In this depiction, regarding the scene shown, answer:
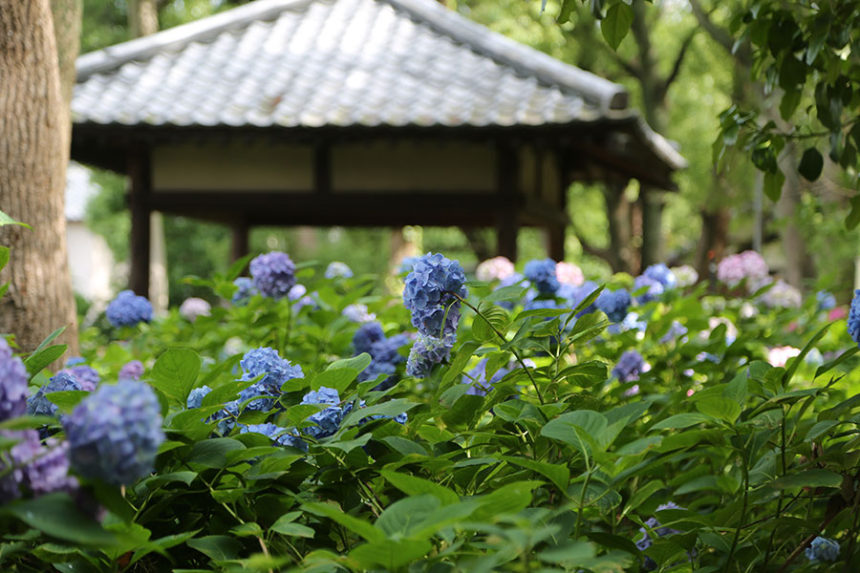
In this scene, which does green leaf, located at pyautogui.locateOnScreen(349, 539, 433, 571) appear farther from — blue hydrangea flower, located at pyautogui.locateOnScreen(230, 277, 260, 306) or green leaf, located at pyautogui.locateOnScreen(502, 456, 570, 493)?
blue hydrangea flower, located at pyautogui.locateOnScreen(230, 277, 260, 306)

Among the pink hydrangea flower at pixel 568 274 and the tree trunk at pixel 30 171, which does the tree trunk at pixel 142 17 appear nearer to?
the pink hydrangea flower at pixel 568 274

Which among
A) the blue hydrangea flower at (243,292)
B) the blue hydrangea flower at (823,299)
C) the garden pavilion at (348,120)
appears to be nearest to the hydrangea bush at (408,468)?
the blue hydrangea flower at (243,292)

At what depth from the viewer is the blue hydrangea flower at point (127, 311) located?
100 inches

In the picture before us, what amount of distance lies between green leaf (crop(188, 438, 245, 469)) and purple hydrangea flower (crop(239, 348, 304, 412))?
24 centimetres

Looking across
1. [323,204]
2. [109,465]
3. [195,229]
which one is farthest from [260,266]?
[195,229]

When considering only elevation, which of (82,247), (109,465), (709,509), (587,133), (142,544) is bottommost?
(82,247)

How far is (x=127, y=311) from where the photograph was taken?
2572mm

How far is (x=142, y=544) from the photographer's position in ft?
2.68

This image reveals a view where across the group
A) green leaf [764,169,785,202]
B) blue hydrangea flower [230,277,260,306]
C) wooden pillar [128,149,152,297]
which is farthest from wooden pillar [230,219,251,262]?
green leaf [764,169,785,202]

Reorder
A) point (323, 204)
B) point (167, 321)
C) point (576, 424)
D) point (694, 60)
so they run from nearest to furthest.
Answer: point (576, 424)
point (167, 321)
point (323, 204)
point (694, 60)

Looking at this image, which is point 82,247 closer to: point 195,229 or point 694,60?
point 195,229

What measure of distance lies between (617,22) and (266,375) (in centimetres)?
91

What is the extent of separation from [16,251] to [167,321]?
0.92 meters

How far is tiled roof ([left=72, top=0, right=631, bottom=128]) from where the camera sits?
578 cm
